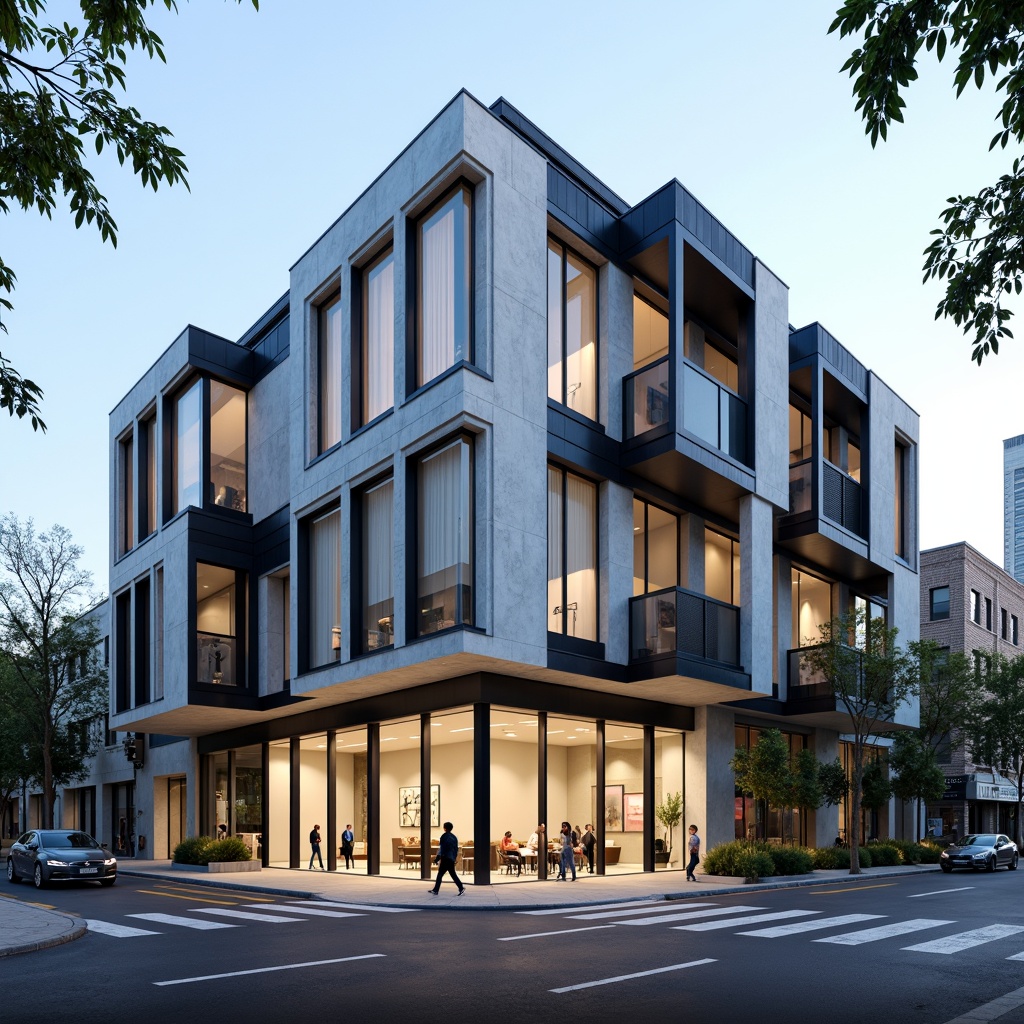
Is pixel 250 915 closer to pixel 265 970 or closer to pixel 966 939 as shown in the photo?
pixel 265 970

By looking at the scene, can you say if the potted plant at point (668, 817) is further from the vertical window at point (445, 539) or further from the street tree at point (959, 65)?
the street tree at point (959, 65)

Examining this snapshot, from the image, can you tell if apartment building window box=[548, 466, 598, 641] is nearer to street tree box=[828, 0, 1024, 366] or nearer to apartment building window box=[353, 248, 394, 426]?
apartment building window box=[353, 248, 394, 426]

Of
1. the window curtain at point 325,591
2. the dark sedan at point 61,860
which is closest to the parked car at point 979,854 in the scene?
the window curtain at point 325,591

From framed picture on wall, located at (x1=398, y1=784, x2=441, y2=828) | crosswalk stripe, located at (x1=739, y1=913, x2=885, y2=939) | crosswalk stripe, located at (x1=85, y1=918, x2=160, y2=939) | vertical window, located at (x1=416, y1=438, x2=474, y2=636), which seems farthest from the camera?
framed picture on wall, located at (x1=398, y1=784, x2=441, y2=828)

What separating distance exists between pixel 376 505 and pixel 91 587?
25.0 metres

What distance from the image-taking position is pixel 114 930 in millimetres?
16281

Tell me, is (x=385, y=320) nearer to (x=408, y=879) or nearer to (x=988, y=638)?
(x=408, y=879)

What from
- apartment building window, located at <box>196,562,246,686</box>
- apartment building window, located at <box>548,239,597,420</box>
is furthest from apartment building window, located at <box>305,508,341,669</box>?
apartment building window, located at <box>548,239,597,420</box>

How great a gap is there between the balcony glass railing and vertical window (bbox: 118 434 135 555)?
785 inches

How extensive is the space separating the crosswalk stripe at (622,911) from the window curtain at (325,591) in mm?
10741

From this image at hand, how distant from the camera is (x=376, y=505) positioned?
26422mm

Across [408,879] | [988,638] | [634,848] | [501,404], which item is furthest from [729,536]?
[988,638]

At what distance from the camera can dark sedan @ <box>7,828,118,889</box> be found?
1021 inches

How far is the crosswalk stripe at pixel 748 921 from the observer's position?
628 inches
